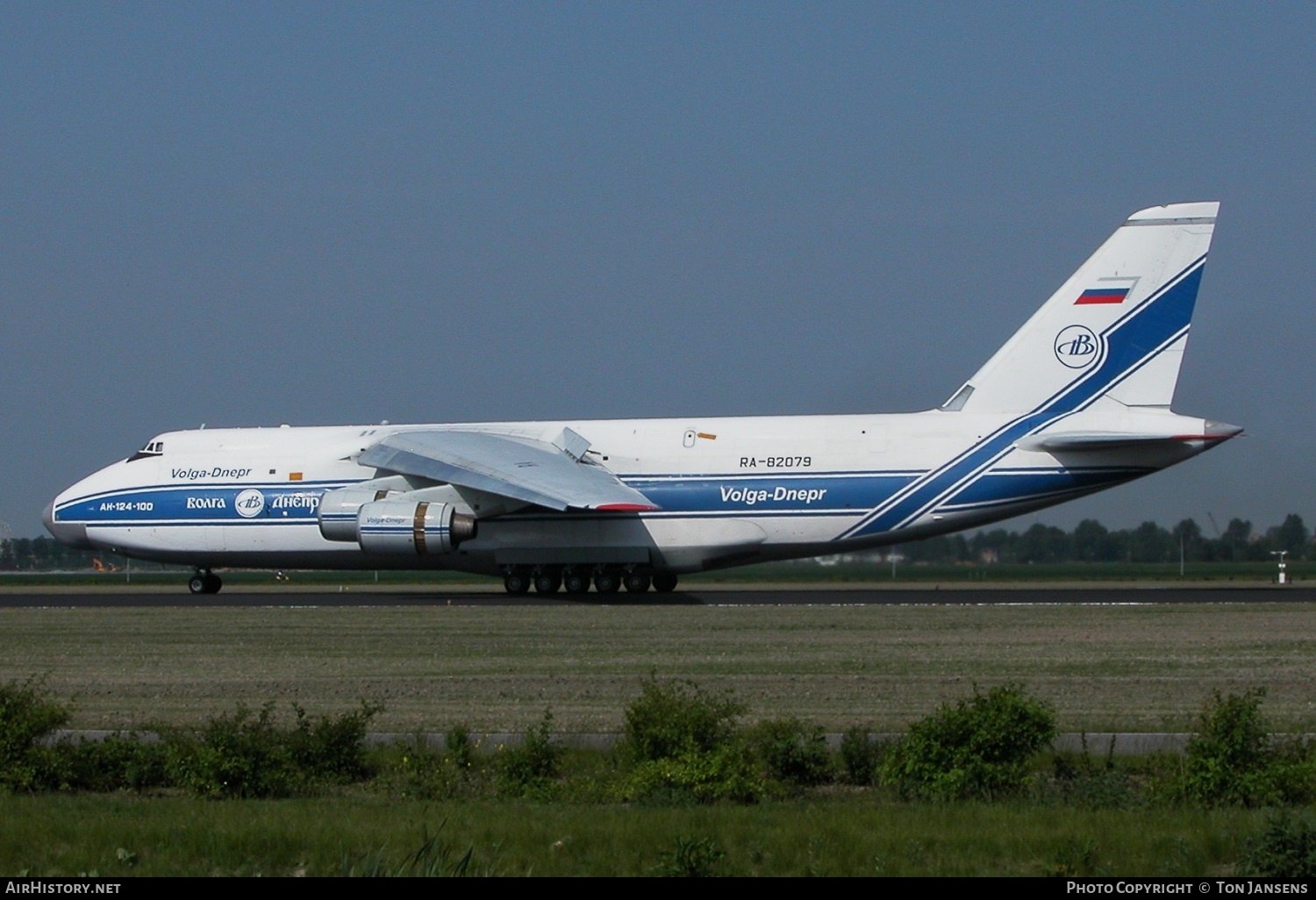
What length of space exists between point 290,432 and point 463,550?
5899 millimetres

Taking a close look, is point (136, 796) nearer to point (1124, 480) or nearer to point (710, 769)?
point (710, 769)

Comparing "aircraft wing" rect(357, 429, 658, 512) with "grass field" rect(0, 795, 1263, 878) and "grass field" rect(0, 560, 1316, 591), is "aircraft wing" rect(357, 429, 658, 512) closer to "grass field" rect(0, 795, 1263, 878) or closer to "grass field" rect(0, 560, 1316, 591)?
"grass field" rect(0, 560, 1316, 591)

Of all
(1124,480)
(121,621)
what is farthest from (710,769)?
(1124,480)

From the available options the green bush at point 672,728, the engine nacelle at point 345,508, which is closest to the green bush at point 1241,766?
the green bush at point 672,728

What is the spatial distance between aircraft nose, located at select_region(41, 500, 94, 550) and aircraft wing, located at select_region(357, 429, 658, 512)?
912 centimetres

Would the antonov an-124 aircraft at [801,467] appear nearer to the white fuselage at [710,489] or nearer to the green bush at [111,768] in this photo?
the white fuselage at [710,489]

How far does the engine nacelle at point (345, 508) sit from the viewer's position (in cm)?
3253

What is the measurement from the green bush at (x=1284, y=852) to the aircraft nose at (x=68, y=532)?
33951 mm

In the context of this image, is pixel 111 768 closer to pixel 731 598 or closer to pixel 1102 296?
pixel 731 598

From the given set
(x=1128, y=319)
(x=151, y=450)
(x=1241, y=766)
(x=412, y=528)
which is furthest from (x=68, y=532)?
(x=1241, y=766)

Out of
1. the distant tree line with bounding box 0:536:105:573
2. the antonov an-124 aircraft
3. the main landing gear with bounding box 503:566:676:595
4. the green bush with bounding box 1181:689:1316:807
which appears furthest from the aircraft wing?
the distant tree line with bounding box 0:536:105:573

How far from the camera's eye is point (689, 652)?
62.6 ft

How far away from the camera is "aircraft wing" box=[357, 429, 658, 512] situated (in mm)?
29422

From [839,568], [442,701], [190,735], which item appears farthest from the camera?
[839,568]
